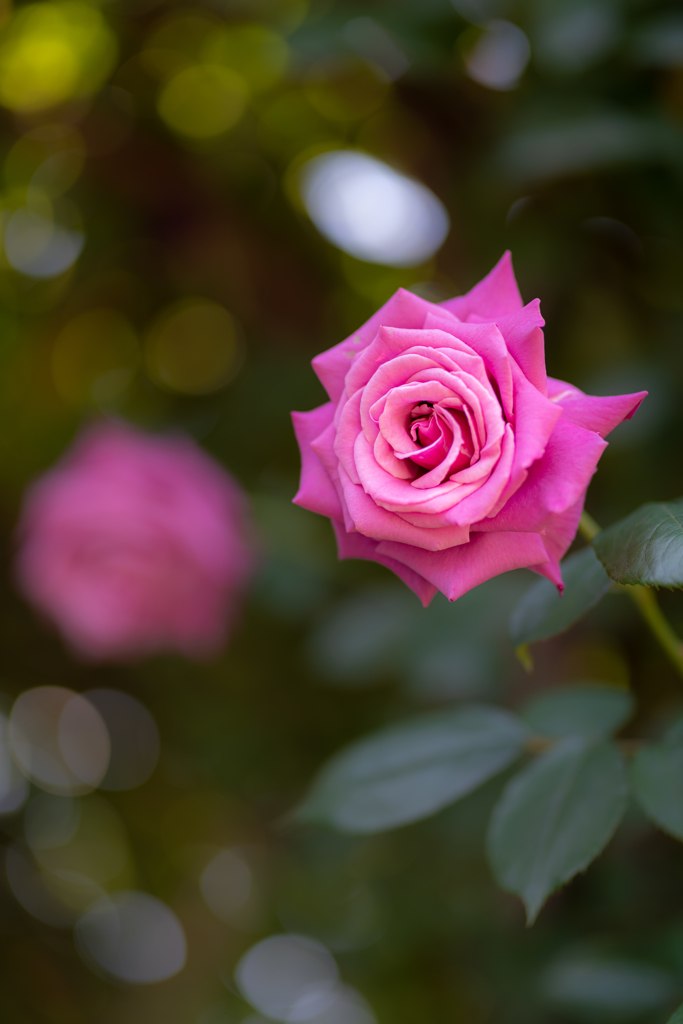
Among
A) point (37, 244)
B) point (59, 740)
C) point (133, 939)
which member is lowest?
point (133, 939)

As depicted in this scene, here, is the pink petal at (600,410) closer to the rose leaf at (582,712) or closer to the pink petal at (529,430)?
the pink petal at (529,430)

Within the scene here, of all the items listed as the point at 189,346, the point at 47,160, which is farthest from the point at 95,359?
the point at 47,160

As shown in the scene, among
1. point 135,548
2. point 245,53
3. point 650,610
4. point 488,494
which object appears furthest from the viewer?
point 245,53

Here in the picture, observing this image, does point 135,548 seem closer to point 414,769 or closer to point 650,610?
point 414,769

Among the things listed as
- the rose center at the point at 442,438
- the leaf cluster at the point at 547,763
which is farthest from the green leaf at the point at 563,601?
the rose center at the point at 442,438

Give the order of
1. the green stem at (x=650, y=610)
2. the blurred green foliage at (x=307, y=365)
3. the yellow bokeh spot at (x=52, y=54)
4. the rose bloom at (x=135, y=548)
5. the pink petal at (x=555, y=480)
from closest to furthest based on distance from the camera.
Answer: the pink petal at (x=555, y=480) → the green stem at (x=650, y=610) → the blurred green foliage at (x=307, y=365) → the rose bloom at (x=135, y=548) → the yellow bokeh spot at (x=52, y=54)

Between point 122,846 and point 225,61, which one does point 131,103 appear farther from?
point 122,846

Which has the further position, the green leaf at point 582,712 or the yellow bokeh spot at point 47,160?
the yellow bokeh spot at point 47,160

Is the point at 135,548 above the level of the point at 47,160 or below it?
below
